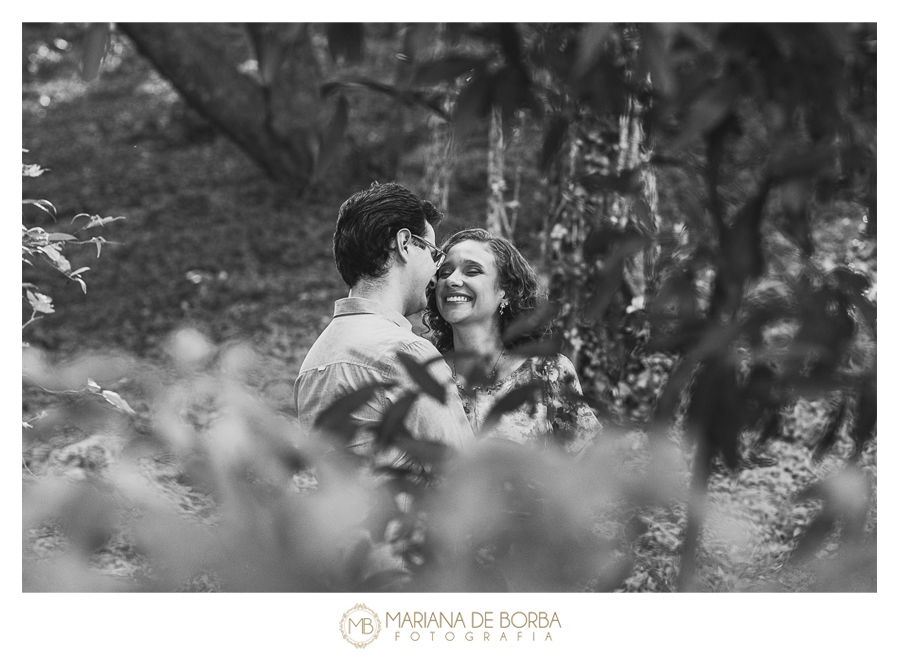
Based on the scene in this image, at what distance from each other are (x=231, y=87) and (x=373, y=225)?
4.54 m

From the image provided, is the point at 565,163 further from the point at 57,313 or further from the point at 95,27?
the point at 57,313

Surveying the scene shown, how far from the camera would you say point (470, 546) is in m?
1.04

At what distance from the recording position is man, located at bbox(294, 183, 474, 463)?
6.45 ft

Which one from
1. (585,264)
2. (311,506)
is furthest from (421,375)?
(585,264)

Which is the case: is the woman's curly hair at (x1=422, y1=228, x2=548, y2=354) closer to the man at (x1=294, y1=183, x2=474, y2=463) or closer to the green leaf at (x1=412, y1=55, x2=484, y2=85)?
the man at (x1=294, y1=183, x2=474, y2=463)

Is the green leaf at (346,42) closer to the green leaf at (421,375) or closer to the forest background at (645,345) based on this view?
the forest background at (645,345)

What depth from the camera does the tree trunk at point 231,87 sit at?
592 centimetres

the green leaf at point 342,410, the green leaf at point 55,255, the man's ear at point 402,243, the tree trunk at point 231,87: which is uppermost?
the tree trunk at point 231,87

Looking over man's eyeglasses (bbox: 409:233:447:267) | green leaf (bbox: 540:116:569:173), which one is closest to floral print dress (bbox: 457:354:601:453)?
green leaf (bbox: 540:116:569:173)

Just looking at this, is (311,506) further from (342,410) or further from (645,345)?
(645,345)

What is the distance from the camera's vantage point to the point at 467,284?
8.43ft
